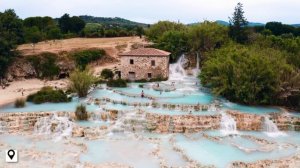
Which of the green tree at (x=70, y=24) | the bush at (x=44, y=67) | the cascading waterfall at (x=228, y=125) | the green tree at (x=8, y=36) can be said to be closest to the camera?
the cascading waterfall at (x=228, y=125)

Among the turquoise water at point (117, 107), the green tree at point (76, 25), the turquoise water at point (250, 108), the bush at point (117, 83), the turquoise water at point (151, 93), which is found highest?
the green tree at point (76, 25)

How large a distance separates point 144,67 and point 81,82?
11.0 m

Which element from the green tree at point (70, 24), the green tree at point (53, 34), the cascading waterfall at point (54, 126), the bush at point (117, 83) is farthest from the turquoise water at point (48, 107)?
the green tree at point (70, 24)

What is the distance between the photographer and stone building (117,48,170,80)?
5166 cm

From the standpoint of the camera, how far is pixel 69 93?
44938mm

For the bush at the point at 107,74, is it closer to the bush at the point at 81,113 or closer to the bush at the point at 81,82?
the bush at the point at 81,82

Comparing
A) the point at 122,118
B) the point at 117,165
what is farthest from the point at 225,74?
the point at 117,165

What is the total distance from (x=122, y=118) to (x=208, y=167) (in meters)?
11.3

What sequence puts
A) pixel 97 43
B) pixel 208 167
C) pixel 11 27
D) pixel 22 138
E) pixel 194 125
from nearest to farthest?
pixel 208 167 < pixel 22 138 < pixel 194 125 < pixel 11 27 < pixel 97 43

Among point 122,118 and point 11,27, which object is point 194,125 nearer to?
point 122,118

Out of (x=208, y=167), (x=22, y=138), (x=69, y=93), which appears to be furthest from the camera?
(x=69, y=93)

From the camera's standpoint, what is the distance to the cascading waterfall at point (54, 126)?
34775 millimetres

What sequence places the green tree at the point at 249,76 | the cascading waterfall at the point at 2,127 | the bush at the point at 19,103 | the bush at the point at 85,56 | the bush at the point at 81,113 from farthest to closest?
the bush at the point at 85,56, the bush at the point at 19,103, the green tree at the point at 249,76, the bush at the point at 81,113, the cascading waterfall at the point at 2,127

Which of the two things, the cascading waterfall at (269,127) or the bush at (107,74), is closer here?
the cascading waterfall at (269,127)
